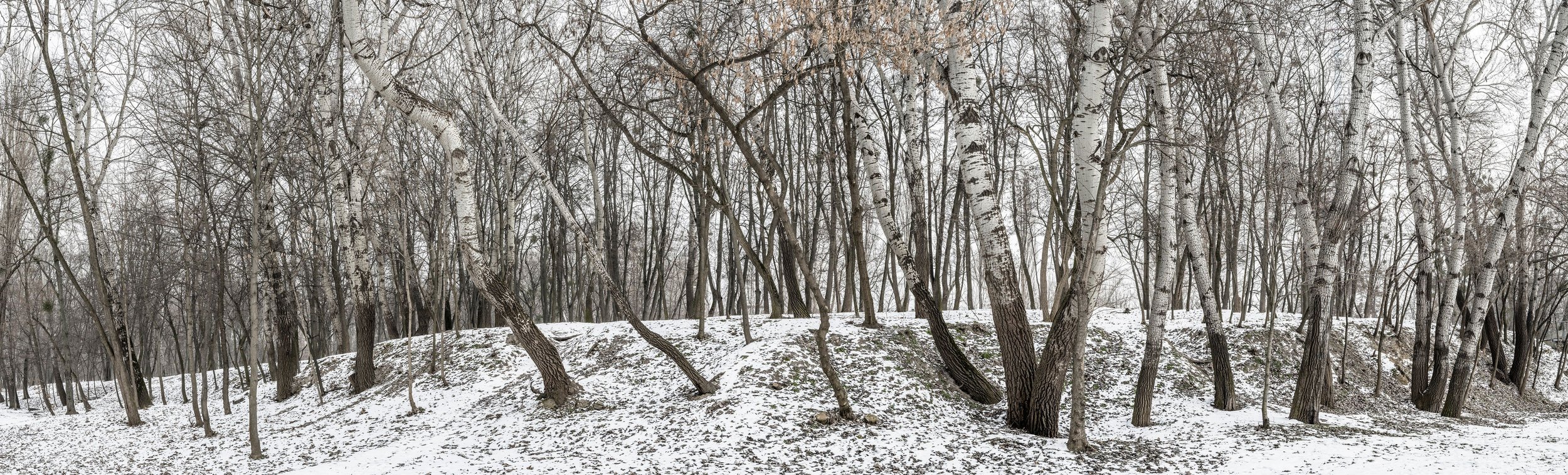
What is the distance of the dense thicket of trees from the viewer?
7.09m

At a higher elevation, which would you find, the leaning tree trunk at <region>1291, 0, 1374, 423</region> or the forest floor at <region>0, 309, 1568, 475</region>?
the leaning tree trunk at <region>1291, 0, 1374, 423</region>

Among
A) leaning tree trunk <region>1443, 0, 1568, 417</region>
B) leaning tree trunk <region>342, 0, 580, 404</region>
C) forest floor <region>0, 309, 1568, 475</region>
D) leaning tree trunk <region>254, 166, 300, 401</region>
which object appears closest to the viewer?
forest floor <region>0, 309, 1568, 475</region>

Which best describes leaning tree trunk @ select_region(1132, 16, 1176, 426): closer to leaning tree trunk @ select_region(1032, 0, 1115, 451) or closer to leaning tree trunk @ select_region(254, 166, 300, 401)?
leaning tree trunk @ select_region(1032, 0, 1115, 451)

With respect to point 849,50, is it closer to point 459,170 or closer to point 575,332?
point 459,170

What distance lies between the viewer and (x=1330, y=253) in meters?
7.70

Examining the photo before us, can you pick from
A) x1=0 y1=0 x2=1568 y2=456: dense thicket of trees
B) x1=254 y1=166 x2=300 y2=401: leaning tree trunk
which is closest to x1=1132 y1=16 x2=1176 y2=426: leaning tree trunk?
x1=0 y1=0 x2=1568 y2=456: dense thicket of trees

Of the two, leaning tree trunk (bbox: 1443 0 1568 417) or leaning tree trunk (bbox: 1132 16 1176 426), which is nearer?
leaning tree trunk (bbox: 1132 16 1176 426)

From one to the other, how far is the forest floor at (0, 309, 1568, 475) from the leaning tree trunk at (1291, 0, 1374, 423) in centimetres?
39

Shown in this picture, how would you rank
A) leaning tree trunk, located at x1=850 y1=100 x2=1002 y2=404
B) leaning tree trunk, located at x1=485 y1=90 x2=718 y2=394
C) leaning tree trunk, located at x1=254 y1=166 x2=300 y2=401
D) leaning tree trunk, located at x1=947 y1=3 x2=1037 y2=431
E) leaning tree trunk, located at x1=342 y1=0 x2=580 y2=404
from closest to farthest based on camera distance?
1. leaning tree trunk, located at x1=947 y1=3 x2=1037 y2=431
2. leaning tree trunk, located at x1=342 y1=0 x2=580 y2=404
3. leaning tree trunk, located at x1=485 y1=90 x2=718 y2=394
4. leaning tree trunk, located at x1=850 y1=100 x2=1002 y2=404
5. leaning tree trunk, located at x1=254 y1=166 x2=300 y2=401

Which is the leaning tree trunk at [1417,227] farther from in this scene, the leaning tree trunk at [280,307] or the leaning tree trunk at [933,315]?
the leaning tree trunk at [280,307]

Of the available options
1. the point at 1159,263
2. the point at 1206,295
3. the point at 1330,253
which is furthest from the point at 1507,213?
the point at 1159,263

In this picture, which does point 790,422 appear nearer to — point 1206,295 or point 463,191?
point 463,191

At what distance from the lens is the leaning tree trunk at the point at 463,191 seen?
768 centimetres

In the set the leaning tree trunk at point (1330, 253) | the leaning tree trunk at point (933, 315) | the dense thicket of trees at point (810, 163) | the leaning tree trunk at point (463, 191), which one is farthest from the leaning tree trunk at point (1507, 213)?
the leaning tree trunk at point (463, 191)
